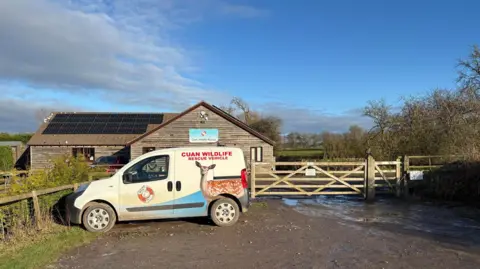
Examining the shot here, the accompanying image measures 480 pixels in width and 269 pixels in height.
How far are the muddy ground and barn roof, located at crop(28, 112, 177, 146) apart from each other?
29294mm

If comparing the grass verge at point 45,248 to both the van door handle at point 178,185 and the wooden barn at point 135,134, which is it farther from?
the wooden barn at point 135,134

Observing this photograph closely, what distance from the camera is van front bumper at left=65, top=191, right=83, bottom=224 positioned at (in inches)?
369

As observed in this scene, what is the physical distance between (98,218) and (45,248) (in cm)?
197

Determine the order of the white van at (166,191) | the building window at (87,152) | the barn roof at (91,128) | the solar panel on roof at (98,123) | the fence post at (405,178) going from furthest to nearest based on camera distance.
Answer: the solar panel on roof at (98,123), the barn roof at (91,128), the building window at (87,152), the fence post at (405,178), the white van at (166,191)

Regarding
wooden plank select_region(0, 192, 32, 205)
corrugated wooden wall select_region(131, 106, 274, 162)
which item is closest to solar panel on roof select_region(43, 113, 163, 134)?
corrugated wooden wall select_region(131, 106, 274, 162)

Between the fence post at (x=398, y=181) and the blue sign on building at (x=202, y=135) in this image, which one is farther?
the blue sign on building at (x=202, y=135)

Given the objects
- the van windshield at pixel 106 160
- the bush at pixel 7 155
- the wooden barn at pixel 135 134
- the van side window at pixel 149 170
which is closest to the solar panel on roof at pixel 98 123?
the wooden barn at pixel 135 134

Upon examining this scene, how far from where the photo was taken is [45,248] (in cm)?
751

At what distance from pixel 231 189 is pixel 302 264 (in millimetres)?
3715

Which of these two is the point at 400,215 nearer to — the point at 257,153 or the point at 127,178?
the point at 127,178

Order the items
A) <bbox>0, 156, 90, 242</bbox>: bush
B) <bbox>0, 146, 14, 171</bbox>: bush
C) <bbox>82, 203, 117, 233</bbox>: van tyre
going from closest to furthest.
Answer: <bbox>0, 156, 90, 242</bbox>: bush → <bbox>82, 203, 117, 233</bbox>: van tyre → <bbox>0, 146, 14, 171</bbox>: bush

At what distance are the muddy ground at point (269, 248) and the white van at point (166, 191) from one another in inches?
15.9

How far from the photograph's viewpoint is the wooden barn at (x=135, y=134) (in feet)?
109

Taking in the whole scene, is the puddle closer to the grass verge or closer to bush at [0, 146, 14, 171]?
the grass verge
